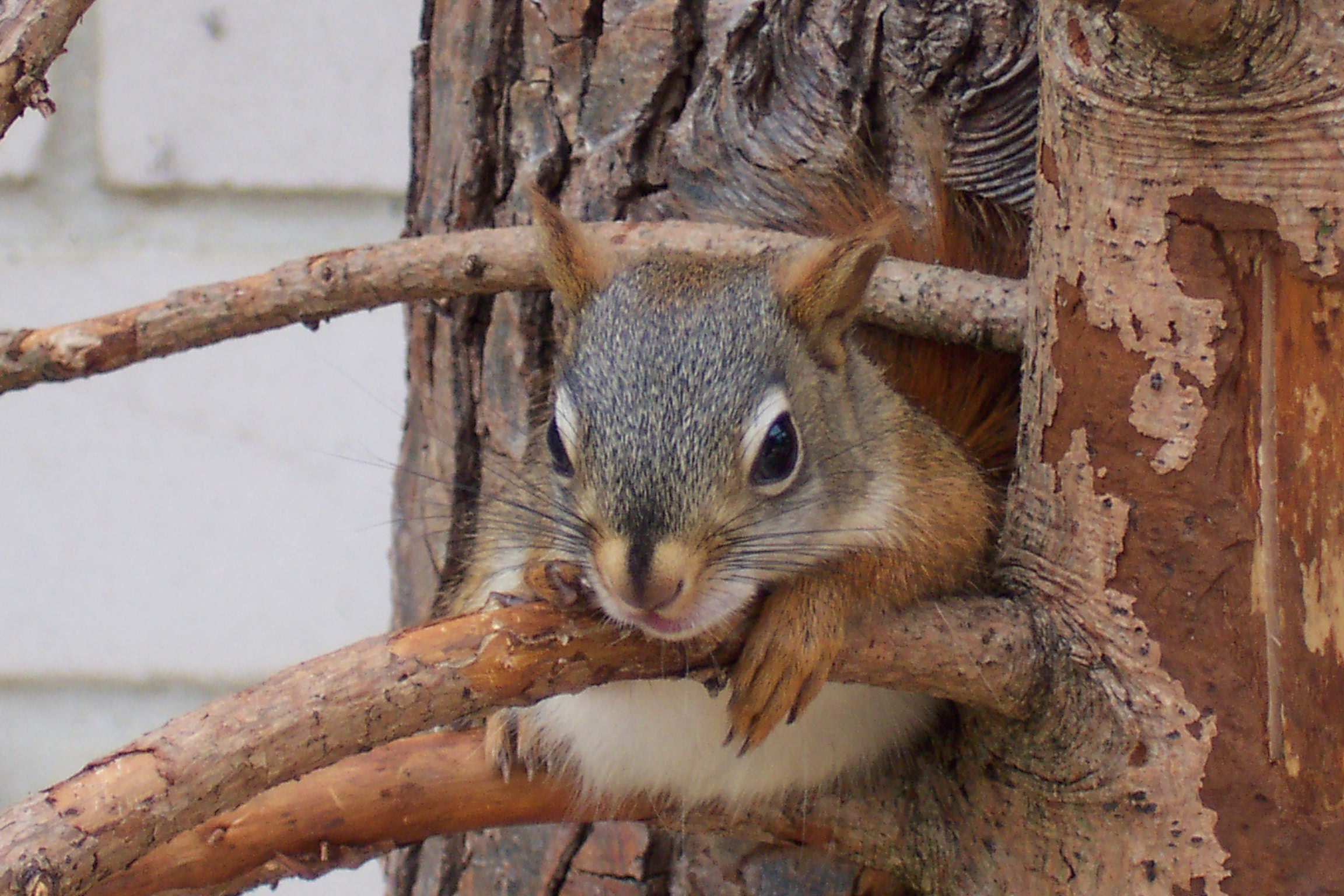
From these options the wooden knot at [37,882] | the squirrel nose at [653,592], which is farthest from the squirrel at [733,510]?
the wooden knot at [37,882]

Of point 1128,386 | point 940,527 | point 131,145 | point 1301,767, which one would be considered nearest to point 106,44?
point 131,145

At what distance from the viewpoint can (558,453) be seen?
0.92 metres

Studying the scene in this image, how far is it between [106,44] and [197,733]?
131 centimetres

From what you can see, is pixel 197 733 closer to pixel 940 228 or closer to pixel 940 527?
pixel 940 527

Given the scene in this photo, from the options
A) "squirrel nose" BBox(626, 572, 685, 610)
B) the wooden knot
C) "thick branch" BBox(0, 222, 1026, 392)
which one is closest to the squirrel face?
"squirrel nose" BBox(626, 572, 685, 610)

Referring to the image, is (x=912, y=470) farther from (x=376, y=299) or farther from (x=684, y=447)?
(x=376, y=299)

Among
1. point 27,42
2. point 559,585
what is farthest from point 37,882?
point 27,42

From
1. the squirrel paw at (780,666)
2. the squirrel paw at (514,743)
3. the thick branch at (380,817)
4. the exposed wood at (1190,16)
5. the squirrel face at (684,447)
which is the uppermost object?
the exposed wood at (1190,16)

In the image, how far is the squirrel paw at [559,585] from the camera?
2.44 ft

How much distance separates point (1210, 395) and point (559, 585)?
0.36 m

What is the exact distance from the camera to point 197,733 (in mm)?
648

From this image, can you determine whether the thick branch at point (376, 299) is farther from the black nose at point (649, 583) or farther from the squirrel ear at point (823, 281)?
the black nose at point (649, 583)

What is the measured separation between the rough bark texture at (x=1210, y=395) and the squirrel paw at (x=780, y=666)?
16cm

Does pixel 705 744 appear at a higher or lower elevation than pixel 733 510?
lower
